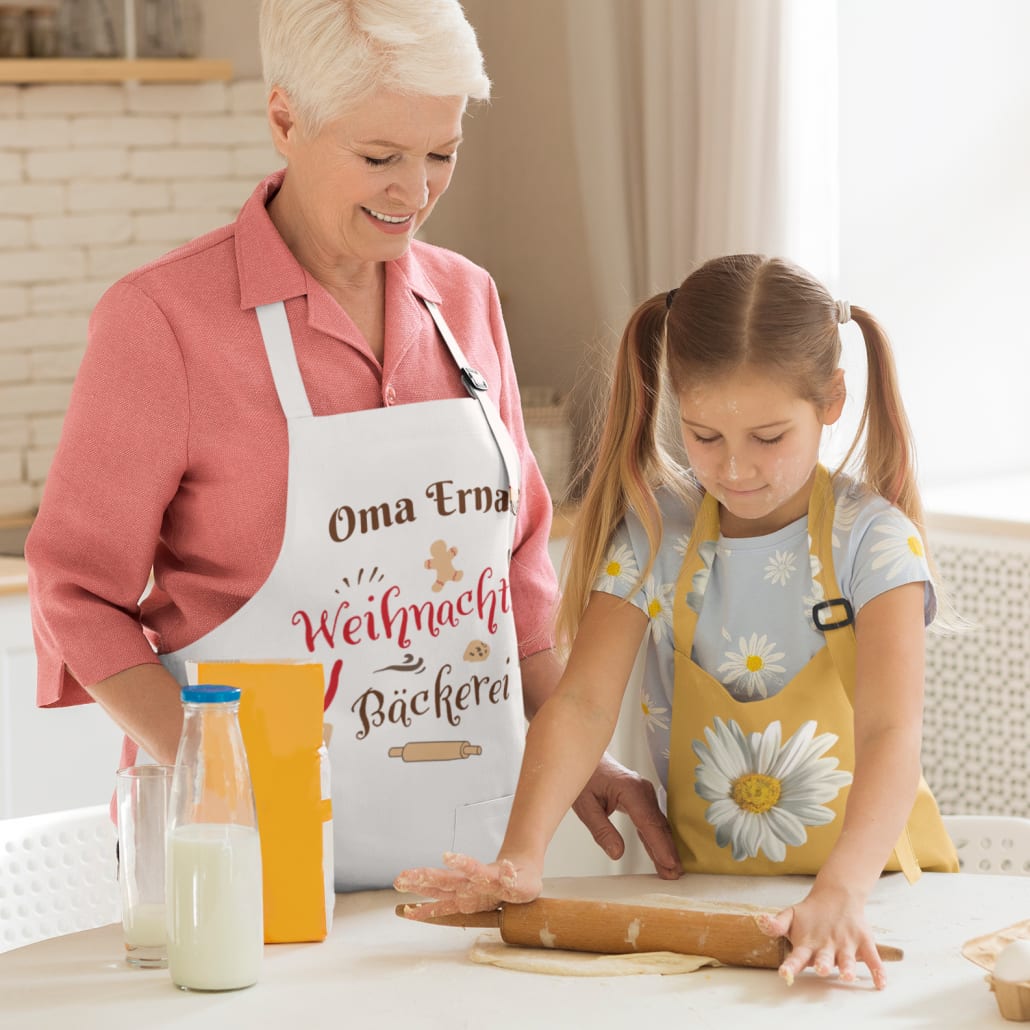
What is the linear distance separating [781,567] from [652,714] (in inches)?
7.7

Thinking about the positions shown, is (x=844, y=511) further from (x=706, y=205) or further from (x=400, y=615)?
(x=706, y=205)

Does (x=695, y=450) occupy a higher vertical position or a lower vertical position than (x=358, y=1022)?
higher

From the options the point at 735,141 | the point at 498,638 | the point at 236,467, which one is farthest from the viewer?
the point at 735,141

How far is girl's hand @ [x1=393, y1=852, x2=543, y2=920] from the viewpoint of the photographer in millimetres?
1224

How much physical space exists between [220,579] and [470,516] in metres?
0.24

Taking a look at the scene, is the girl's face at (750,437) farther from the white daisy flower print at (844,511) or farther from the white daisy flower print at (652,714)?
the white daisy flower print at (652,714)

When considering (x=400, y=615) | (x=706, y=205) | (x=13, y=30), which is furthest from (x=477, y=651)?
(x=13, y=30)

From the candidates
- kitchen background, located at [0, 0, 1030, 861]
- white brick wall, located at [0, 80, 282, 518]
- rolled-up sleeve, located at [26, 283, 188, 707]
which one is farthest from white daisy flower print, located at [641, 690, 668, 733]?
white brick wall, located at [0, 80, 282, 518]

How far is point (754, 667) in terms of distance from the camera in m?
1.45

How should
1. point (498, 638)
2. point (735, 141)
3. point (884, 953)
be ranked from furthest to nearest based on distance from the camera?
point (735, 141) < point (498, 638) < point (884, 953)

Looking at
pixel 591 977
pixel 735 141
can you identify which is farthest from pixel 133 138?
pixel 591 977

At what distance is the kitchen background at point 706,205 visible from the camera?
259cm

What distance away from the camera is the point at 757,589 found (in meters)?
1.46

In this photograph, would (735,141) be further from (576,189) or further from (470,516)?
(470,516)
